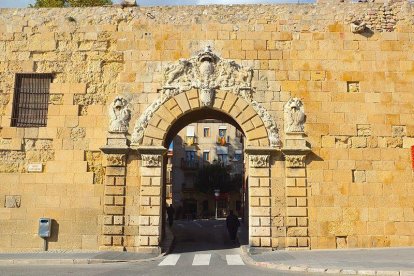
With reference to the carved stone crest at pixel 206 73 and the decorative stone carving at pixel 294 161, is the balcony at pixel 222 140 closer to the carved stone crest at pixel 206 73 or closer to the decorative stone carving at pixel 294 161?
the carved stone crest at pixel 206 73

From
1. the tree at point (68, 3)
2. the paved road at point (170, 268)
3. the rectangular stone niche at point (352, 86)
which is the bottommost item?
the paved road at point (170, 268)

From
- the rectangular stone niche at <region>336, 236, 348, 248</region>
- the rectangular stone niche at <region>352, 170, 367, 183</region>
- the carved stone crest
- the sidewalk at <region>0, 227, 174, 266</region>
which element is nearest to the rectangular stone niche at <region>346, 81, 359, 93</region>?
the rectangular stone niche at <region>352, 170, 367, 183</region>

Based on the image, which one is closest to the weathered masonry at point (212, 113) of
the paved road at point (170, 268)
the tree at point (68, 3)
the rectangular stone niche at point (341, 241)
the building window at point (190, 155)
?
the rectangular stone niche at point (341, 241)

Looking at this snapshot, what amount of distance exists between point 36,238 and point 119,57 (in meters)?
5.49

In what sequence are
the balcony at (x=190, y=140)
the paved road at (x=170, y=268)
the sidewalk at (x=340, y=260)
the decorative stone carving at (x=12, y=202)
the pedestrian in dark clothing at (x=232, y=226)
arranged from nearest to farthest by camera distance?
the sidewalk at (x=340, y=260), the paved road at (x=170, y=268), the decorative stone carving at (x=12, y=202), the pedestrian in dark clothing at (x=232, y=226), the balcony at (x=190, y=140)

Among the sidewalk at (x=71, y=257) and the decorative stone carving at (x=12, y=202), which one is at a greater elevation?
the decorative stone carving at (x=12, y=202)

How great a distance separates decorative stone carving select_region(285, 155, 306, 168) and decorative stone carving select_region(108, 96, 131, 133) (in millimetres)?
4518

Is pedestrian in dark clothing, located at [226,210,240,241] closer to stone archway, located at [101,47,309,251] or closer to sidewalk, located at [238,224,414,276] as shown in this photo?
sidewalk, located at [238,224,414,276]

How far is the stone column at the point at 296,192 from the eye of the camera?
1110 centimetres

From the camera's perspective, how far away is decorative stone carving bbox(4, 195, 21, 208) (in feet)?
38.0

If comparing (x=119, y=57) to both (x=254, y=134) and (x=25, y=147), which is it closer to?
A: (x=25, y=147)

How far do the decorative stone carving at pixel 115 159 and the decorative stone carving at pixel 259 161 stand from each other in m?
3.47

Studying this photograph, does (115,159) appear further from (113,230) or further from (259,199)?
(259,199)

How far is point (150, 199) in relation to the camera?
11344 mm
